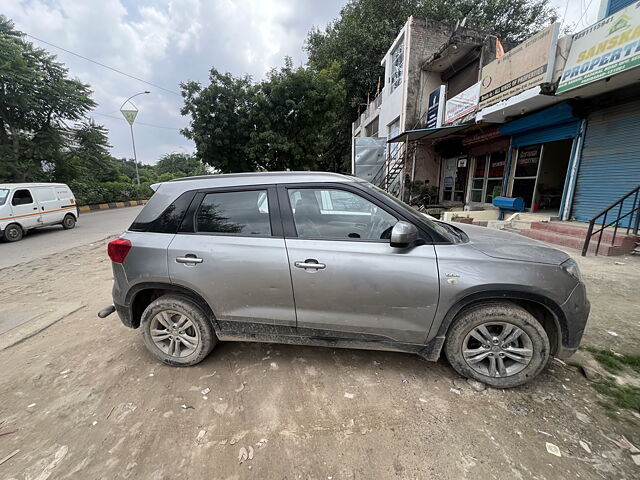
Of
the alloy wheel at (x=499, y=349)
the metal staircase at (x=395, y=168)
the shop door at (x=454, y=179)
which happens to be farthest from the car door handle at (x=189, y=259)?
the shop door at (x=454, y=179)

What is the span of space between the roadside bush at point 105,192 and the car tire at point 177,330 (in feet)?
64.4

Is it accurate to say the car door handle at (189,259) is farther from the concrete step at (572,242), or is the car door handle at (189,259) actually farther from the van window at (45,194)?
the van window at (45,194)

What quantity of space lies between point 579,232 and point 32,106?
75.5ft

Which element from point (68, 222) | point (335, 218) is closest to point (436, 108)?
point (335, 218)

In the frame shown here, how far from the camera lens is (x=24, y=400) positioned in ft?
7.30

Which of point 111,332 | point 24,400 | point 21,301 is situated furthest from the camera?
point 21,301

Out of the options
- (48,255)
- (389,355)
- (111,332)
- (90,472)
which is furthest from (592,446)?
(48,255)

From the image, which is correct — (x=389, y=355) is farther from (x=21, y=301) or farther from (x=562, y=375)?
(x=21, y=301)

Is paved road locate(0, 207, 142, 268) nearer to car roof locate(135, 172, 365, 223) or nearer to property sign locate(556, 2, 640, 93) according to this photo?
car roof locate(135, 172, 365, 223)

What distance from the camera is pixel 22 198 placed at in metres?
9.09

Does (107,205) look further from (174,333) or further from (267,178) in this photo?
(267,178)

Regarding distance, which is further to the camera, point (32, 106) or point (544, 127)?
point (32, 106)

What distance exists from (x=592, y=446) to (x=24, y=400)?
4.18 metres

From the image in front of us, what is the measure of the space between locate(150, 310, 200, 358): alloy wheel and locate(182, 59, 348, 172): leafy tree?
38.0 ft
